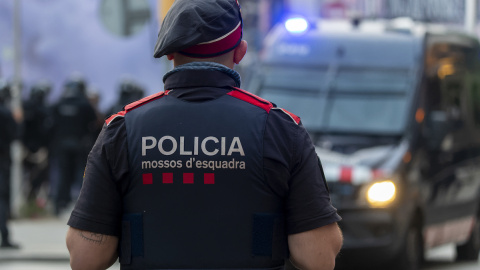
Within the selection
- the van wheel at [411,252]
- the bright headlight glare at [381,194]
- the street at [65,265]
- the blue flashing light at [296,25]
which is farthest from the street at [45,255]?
the blue flashing light at [296,25]

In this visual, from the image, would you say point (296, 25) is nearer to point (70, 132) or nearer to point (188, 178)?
point (70, 132)

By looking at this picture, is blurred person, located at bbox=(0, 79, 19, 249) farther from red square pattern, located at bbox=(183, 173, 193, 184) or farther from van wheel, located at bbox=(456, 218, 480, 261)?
red square pattern, located at bbox=(183, 173, 193, 184)

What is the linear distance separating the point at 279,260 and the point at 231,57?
A: 53 centimetres

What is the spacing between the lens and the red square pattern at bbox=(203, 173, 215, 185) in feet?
9.54

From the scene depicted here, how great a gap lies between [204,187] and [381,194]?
6.80 metres

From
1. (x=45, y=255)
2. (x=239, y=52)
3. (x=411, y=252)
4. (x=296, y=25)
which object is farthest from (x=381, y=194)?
(x=239, y=52)

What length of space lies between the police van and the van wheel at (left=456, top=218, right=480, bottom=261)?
32.9 inches

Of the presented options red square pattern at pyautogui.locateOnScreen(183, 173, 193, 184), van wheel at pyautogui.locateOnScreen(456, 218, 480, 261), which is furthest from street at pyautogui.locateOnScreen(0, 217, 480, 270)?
red square pattern at pyautogui.locateOnScreen(183, 173, 193, 184)

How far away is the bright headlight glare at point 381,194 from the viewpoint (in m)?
9.55

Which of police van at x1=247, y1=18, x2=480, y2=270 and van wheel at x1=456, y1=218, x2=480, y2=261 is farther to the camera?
van wheel at x1=456, y1=218, x2=480, y2=261

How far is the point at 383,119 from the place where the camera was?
408 inches

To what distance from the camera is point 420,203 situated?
402 inches

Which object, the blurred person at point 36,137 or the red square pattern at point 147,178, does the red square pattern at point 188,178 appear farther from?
the blurred person at point 36,137

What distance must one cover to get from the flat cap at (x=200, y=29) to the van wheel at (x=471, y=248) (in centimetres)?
980
